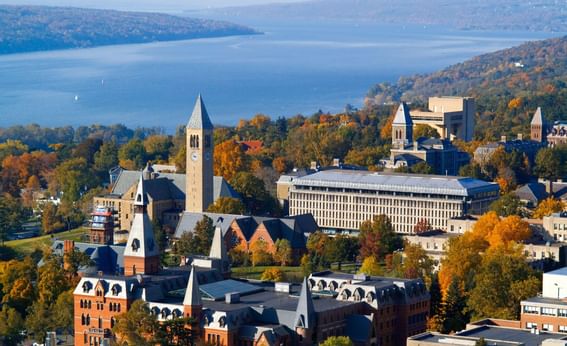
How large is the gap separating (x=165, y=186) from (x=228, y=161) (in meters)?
10.8

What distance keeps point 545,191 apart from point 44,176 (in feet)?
110

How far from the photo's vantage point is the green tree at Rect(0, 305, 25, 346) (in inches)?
2729

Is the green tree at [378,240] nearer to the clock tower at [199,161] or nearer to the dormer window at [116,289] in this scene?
the clock tower at [199,161]

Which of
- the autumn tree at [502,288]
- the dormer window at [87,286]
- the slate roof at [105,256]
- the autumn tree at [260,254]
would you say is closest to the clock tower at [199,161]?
the autumn tree at [260,254]

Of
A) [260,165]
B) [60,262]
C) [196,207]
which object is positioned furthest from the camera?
[260,165]

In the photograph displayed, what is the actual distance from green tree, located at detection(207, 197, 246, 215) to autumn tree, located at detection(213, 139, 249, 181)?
13.2 meters

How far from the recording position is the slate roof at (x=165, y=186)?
319 ft

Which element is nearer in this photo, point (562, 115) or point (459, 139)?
point (459, 139)

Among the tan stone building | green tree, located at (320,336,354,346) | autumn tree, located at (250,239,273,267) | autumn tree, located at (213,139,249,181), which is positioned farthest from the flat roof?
green tree, located at (320,336,354,346)

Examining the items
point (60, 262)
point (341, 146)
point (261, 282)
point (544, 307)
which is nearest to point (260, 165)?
point (341, 146)

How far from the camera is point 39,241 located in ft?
316

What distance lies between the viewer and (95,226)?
90312 millimetres

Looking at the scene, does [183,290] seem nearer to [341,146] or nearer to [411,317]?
[411,317]

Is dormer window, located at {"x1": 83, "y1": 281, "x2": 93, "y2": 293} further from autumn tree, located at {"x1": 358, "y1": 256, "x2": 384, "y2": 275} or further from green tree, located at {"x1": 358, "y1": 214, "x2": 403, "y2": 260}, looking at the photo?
green tree, located at {"x1": 358, "y1": 214, "x2": 403, "y2": 260}
